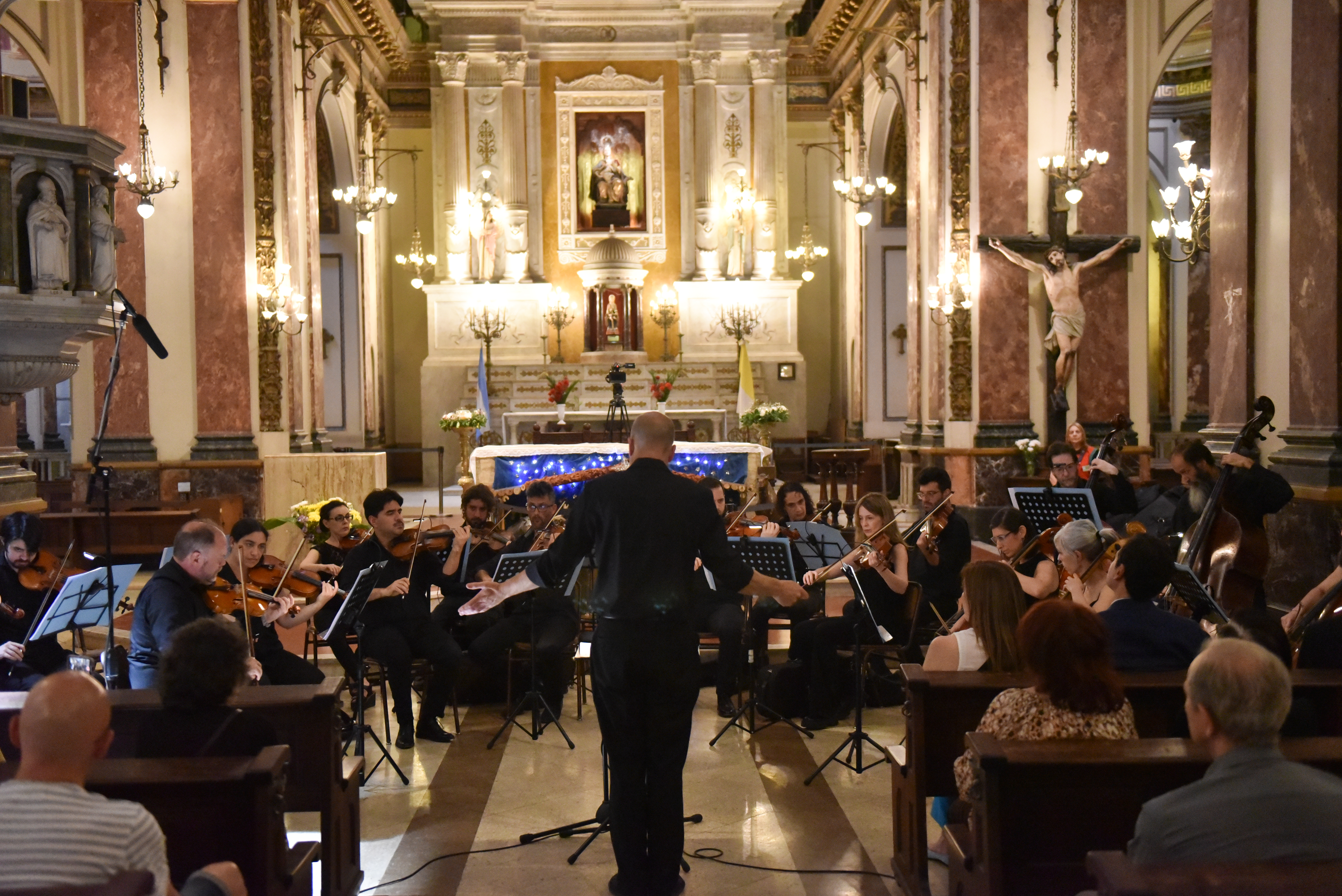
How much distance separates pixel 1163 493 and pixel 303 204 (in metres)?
10.6

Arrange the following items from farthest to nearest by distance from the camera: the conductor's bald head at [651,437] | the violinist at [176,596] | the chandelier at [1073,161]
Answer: the chandelier at [1073,161] < the violinist at [176,596] < the conductor's bald head at [651,437]

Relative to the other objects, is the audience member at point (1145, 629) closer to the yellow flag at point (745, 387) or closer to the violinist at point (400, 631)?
the violinist at point (400, 631)

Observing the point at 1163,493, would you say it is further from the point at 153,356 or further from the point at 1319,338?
the point at 153,356

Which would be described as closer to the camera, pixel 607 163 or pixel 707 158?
pixel 707 158

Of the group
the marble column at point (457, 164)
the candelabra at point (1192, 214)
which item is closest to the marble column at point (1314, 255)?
the candelabra at point (1192, 214)

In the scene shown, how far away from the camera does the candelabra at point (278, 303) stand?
1334cm

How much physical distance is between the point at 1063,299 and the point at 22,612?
10.1 m

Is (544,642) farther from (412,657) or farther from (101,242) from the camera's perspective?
(101,242)

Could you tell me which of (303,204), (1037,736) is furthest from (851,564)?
(303,204)

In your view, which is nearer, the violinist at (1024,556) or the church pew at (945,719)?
the church pew at (945,719)

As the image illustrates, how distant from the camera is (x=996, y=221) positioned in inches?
511

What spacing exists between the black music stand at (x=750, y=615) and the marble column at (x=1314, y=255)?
310 centimetres

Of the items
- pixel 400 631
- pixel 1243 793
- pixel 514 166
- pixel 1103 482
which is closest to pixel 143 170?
pixel 400 631

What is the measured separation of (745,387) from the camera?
17.5 meters
